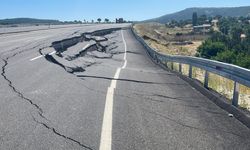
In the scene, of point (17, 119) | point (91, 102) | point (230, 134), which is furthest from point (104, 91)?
point (230, 134)

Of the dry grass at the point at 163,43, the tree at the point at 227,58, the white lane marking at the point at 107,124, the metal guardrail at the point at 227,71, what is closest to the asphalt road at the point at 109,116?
the white lane marking at the point at 107,124

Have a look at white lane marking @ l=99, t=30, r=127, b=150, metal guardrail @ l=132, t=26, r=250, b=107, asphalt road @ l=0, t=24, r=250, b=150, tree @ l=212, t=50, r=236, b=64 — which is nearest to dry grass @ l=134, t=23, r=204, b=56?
tree @ l=212, t=50, r=236, b=64

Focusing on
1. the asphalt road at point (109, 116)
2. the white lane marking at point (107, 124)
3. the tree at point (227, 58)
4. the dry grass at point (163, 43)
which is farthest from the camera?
the tree at point (227, 58)

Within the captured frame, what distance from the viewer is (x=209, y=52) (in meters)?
75.2

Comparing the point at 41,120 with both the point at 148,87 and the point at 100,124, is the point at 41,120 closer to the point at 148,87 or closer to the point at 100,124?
the point at 100,124

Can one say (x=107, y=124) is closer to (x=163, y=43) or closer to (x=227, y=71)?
(x=227, y=71)

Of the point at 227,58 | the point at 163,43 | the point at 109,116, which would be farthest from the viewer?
the point at 163,43

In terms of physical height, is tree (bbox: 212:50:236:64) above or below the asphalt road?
below

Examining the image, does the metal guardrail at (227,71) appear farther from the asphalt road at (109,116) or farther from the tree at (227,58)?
the tree at (227,58)

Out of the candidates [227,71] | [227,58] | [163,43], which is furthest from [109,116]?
[163,43]

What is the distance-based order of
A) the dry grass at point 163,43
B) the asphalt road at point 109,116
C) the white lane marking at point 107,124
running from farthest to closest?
the dry grass at point 163,43, the asphalt road at point 109,116, the white lane marking at point 107,124

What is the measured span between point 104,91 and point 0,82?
3.40 m

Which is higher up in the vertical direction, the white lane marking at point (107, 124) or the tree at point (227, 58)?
the white lane marking at point (107, 124)

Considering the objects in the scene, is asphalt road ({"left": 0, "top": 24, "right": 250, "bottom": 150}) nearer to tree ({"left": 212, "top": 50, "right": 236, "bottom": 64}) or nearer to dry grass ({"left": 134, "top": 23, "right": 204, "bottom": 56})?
dry grass ({"left": 134, "top": 23, "right": 204, "bottom": 56})
